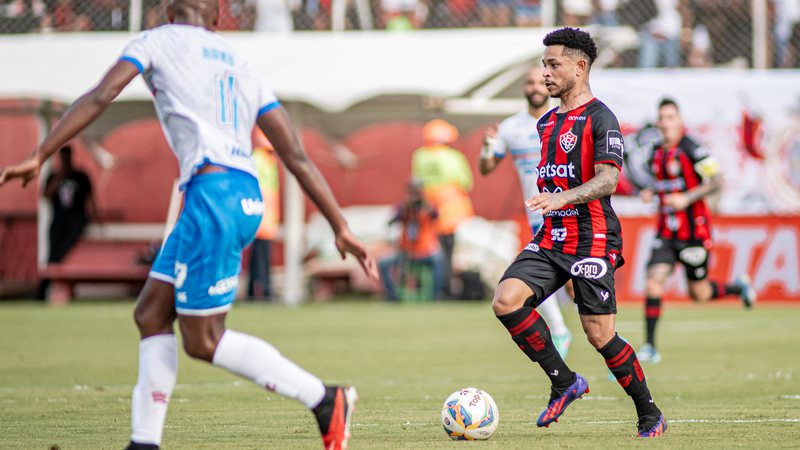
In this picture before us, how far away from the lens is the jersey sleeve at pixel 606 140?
272 inches

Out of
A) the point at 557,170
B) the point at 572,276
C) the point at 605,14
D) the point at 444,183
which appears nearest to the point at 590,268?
the point at 572,276

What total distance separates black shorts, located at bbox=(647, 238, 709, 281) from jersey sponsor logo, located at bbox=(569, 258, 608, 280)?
5223 millimetres

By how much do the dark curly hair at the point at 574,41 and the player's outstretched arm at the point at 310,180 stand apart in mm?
2054

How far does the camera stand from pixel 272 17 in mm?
21844

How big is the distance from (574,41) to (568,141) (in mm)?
566

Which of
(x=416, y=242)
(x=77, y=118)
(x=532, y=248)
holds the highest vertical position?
(x=77, y=118)

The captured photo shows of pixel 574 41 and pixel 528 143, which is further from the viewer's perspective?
pixel 528 143

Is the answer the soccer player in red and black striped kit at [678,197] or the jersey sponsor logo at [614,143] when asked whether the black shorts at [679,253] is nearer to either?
the soccer player in red and black striped kit at [678,197]

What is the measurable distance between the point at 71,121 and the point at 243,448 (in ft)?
6.94

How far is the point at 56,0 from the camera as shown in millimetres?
22062

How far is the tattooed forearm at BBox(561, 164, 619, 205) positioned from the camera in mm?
6777

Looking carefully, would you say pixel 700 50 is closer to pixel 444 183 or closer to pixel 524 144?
pixel 444 183

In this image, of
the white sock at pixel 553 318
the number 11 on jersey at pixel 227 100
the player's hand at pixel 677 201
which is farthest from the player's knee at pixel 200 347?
the player's hand at pixel 677 201

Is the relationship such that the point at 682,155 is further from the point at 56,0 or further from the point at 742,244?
the point at 56,0
